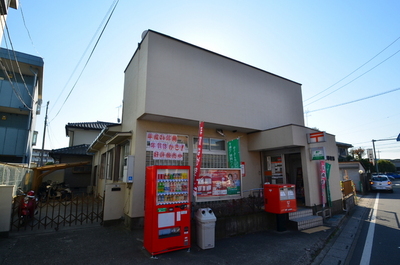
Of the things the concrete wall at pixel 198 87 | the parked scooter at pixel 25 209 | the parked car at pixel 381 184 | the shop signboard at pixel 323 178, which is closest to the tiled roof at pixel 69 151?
the concrete wall at pixel 198 87

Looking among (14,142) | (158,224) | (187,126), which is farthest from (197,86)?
(14,142)

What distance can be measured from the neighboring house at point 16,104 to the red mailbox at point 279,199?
14.4 meters

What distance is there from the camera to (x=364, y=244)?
6426 mm

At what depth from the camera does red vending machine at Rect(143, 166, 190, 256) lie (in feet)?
16.8

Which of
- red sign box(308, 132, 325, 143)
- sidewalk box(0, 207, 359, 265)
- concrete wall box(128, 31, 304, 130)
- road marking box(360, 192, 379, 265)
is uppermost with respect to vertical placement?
concrete wall box(128, 31, 304, 130)

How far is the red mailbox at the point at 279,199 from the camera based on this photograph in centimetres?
732

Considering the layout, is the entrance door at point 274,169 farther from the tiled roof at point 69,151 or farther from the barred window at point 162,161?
the tiled roof at point 69,151

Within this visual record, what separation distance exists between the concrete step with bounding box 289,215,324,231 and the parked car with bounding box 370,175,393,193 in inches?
721

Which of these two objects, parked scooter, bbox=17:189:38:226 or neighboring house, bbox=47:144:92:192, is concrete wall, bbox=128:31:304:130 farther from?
neighboring house, bbox=47:144:92:192

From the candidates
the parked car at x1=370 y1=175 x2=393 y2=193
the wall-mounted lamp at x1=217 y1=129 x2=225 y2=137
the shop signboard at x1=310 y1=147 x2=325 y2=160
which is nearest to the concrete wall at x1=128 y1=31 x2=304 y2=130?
the wall-mounted lamp at x1=217 y1=129 x2=225 y2=137

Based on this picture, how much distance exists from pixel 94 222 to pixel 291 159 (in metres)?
10.4

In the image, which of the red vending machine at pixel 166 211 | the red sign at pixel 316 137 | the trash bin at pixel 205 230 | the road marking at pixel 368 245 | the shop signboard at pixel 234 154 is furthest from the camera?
the shop signboard at pixel 234 154

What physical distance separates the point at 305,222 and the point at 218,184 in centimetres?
352

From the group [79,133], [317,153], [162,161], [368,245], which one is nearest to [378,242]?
[368,245]
